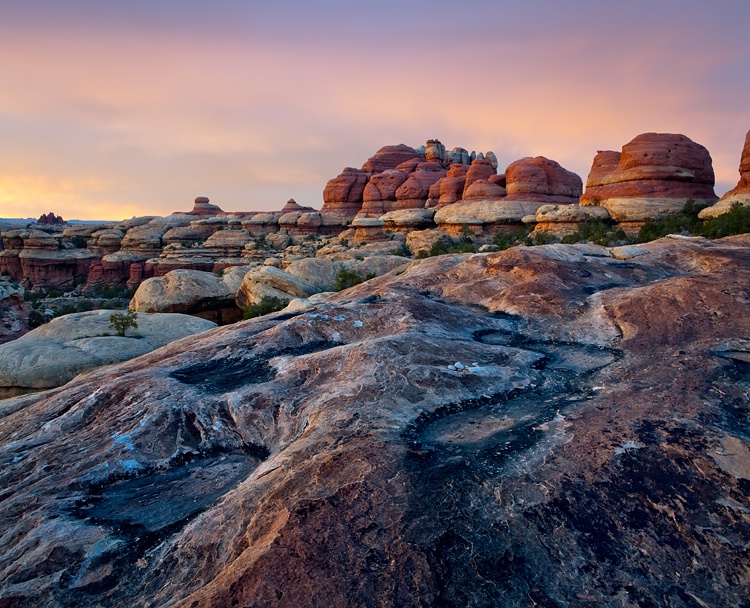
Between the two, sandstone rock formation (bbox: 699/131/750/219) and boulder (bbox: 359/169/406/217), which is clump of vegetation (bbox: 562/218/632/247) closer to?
sandstone rock formation (bbox: 699/131/750/219)

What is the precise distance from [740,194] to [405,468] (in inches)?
1106

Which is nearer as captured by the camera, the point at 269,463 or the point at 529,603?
the point at 529,603

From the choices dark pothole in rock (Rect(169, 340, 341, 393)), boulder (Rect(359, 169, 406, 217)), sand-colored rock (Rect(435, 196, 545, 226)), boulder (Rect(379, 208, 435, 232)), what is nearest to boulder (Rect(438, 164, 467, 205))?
boulder (Rect(379, 208, 435, 232))

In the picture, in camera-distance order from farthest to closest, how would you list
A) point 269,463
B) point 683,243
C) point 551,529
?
1. point 683,243
2. point 269,463
3. point 551,529

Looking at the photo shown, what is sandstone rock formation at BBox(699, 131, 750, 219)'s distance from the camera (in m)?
23.3

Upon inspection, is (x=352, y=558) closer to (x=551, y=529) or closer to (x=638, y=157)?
(x=551, y=529)

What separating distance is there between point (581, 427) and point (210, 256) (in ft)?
141

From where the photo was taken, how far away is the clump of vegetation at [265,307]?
16.2 meters

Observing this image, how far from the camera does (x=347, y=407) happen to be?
3979 mm

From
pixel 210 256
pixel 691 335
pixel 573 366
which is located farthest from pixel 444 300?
pixel 210 256

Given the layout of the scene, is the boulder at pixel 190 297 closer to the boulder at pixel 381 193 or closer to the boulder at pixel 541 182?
the boulder at pixel 541 182

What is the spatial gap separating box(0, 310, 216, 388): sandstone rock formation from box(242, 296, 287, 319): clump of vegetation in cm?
332

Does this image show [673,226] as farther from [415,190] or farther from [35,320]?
[35,320]

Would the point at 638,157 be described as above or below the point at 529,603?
above
